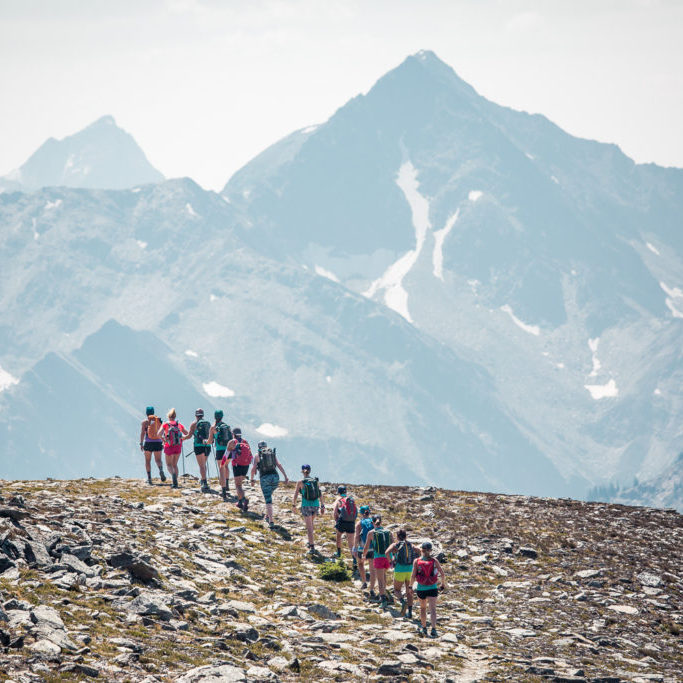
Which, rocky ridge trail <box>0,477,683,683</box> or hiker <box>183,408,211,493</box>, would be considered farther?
hiker <box>183,408,211,493</box>

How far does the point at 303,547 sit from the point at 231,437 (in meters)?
6.50

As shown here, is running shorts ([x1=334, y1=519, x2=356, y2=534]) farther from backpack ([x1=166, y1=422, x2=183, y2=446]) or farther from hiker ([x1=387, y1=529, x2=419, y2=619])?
backpack ([x1=166, y1=422, x2=183, y2=446])

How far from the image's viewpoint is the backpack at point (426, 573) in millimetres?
23219

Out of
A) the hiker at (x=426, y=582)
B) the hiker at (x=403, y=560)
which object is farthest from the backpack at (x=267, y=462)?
the hiker at (x=426, y=582)

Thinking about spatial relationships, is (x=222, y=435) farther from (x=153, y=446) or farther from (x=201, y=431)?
(x=153, y=446)

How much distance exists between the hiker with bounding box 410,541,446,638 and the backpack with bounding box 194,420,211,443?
1349cm

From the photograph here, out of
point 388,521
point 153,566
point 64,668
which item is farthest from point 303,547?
point 64,668

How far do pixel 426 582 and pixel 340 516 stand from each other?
5707 mm

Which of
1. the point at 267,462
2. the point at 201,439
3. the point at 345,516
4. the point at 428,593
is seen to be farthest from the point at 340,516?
the point at 201,439

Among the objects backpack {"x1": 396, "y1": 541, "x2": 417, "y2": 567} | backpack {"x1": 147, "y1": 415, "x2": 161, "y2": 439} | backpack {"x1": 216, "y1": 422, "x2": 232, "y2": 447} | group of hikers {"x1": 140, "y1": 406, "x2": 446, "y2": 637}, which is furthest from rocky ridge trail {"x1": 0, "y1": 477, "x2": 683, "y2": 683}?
backpack {"x1": 147, "y1": 415, "x2": 161, "y2": 439}

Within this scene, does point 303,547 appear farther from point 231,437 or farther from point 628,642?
point 628,642

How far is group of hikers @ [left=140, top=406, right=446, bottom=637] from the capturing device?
23.5 m

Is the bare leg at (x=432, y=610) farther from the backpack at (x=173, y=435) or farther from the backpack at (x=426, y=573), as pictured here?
the backpack at (x=173, y=435)

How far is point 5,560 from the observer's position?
20.2m
